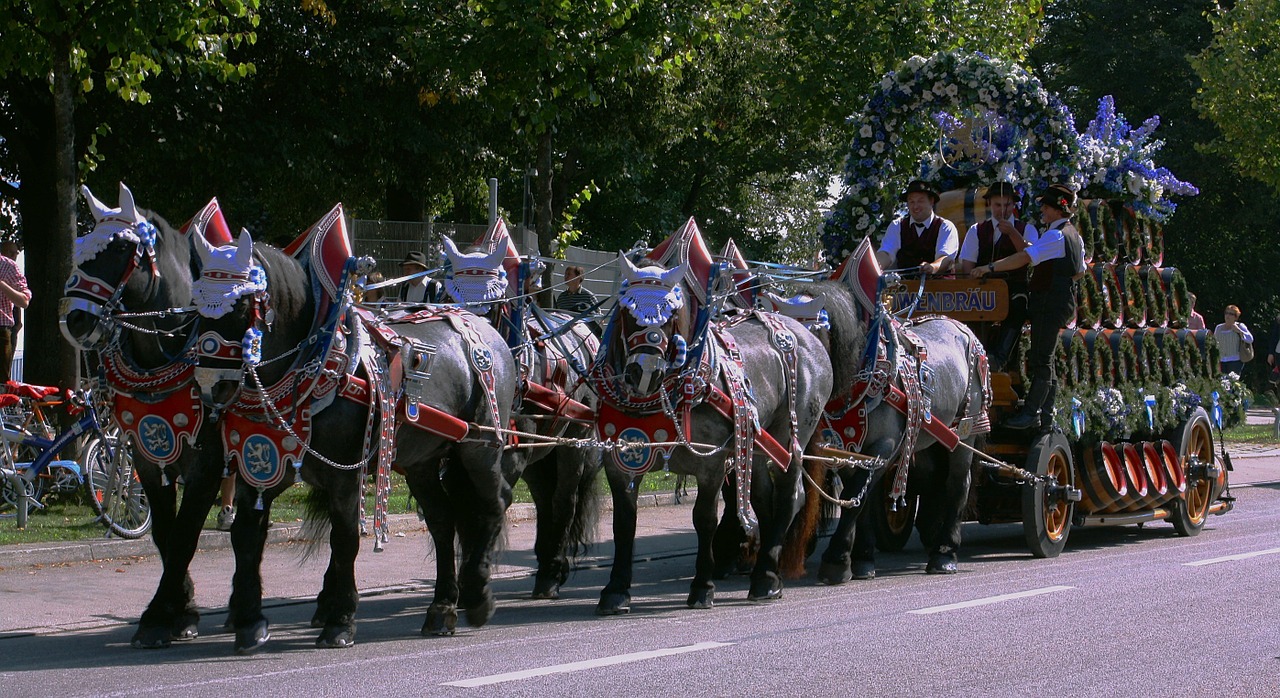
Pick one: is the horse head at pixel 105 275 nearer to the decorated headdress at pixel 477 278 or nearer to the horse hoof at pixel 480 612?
the horse hoof at pixel 480 612

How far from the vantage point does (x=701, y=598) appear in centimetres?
900

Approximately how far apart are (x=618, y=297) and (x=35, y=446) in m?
6.00

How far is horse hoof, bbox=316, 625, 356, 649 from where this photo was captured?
7.52 m

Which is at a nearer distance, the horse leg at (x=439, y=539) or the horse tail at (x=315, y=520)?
the horse leg at (x=439, y=539)

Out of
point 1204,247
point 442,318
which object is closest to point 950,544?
point 442,318

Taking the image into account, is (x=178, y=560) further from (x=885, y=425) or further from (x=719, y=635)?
(x=885, y=425)

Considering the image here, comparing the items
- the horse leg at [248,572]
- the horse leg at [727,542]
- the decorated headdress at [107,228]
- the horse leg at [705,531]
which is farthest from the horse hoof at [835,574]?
the decorated headdress at [107,228]

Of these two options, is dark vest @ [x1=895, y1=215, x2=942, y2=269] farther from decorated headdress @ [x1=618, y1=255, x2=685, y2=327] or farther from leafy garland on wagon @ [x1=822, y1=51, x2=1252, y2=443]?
decorated headdress @ [x1=618, y1=255, x2=685, y2=327]

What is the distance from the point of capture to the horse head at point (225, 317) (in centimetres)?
711

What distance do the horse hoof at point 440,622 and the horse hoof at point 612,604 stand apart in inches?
39.5

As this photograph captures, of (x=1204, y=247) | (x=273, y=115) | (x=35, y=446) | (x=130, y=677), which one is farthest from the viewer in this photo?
(x=1204, y=247)

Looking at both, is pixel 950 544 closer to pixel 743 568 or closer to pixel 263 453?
pixel 743 568

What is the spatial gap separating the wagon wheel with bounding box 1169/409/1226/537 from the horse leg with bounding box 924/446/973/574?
2.63 metres

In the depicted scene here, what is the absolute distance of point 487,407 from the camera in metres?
8.48
